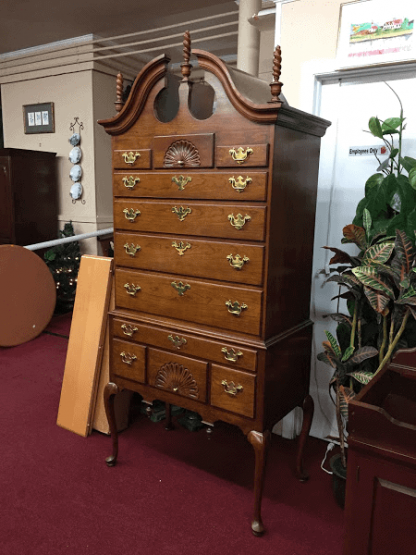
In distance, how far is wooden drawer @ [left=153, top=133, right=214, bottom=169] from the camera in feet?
5.88

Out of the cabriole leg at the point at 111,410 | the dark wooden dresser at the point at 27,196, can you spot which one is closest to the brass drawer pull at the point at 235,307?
the cabriole leg at the point at 111,410

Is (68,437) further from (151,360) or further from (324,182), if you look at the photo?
(324,182)

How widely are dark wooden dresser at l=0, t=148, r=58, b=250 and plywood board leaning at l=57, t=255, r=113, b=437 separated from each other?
297 centimetres

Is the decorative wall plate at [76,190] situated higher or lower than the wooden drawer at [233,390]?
higher

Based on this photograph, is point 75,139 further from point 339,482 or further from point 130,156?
point 339,482

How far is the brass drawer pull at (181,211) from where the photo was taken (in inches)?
74.6

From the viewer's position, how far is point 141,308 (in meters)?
2.12

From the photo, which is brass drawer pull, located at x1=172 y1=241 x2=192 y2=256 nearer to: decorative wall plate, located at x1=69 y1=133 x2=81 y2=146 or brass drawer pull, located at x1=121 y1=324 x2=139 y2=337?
brass drawer pull, located at x1=121 y1=324 x2=139 y2=337

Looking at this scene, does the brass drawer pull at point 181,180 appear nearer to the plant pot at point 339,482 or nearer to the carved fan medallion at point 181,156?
the carved fan medallion at point 181,156

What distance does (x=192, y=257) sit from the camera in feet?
6.28

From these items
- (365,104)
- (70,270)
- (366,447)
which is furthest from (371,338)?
(70,270)

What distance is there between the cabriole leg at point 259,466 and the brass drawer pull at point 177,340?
470mm

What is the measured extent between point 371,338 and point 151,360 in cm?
103

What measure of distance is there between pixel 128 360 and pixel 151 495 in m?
0.63
